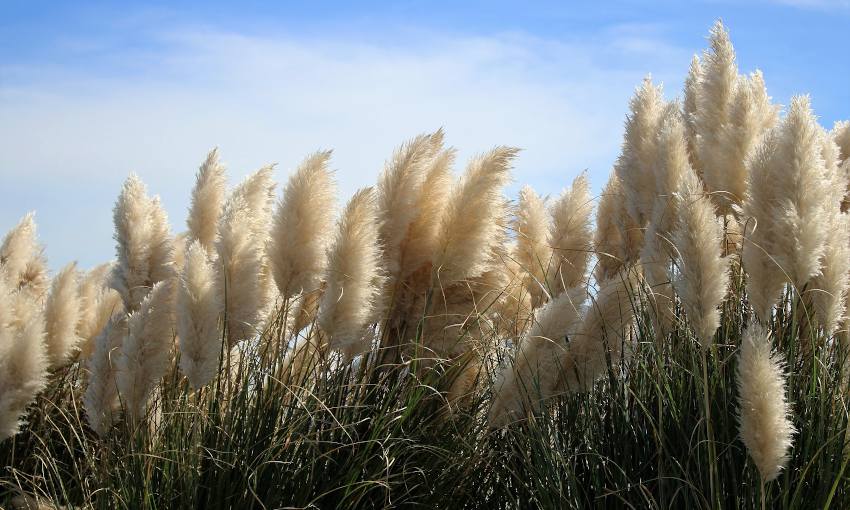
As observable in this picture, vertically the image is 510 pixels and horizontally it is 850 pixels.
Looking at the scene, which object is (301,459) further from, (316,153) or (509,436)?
(316,153)

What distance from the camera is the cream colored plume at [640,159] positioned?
12.3 feet

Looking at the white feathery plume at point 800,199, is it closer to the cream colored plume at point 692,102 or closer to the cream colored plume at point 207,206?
the cream colored plume at point 692,102

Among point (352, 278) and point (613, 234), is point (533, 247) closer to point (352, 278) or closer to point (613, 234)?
point (613, 234)

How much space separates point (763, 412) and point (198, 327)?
5.78 feet

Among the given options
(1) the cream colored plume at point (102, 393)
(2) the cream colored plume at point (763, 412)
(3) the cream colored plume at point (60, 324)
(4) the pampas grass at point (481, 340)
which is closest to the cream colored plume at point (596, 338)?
(4) the pampas grass at point (481, 340)

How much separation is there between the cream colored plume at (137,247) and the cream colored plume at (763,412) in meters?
2.64

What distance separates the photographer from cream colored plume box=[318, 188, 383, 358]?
3.24m

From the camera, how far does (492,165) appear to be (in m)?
3.59

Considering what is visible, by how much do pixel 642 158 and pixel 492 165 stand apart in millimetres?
601

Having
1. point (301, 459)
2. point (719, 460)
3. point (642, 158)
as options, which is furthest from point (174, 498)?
point (642, 158)

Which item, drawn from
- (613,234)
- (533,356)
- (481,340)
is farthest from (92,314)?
(533,356)

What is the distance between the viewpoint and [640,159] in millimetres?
3785

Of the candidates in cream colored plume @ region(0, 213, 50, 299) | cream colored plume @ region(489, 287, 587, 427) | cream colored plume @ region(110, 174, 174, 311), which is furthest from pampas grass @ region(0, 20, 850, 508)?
cream colored plume @ region(0, 213, 50, 299)

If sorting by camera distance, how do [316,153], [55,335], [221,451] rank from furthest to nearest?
1. [55,335]
2. [316,153]
3. [221,451]
